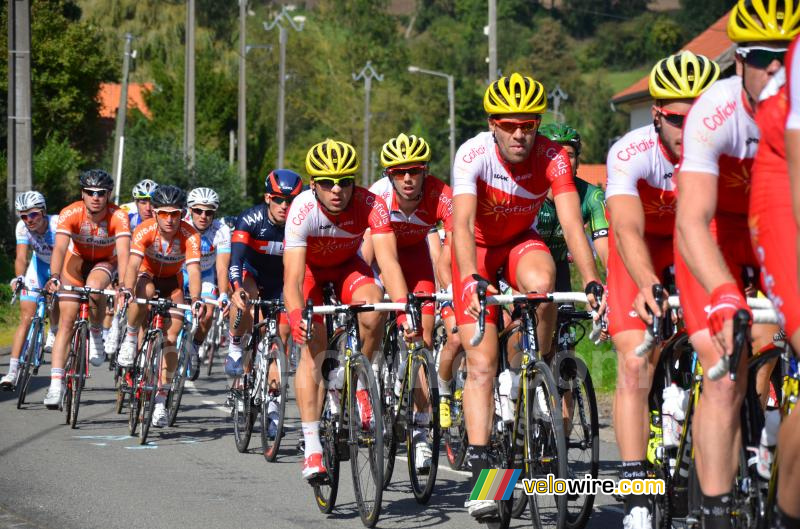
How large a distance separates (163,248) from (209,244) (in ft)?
5.55

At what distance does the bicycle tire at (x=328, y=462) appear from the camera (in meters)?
7.91

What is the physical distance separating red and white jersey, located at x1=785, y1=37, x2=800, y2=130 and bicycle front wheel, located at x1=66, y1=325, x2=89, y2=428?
8931 millimetres

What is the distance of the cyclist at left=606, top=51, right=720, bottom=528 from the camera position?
6121 millimetres

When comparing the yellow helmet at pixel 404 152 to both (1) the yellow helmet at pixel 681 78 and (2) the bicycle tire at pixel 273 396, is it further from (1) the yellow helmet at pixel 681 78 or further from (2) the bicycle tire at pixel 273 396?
(1) the yellow helmet at pixel 681 78

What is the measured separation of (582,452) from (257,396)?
4222 mm

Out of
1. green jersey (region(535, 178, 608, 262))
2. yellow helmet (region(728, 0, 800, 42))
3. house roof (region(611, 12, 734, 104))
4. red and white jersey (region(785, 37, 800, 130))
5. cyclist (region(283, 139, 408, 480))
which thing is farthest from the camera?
house roof (region(611, 12, 734, 104))

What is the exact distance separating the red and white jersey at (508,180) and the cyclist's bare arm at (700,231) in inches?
108

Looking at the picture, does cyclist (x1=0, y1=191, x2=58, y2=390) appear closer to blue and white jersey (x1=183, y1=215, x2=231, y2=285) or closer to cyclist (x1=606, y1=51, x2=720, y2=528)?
blue and white jersey (x1=183, y1=215, x2=231, y2=285)

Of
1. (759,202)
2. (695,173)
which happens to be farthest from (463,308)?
(759,202)

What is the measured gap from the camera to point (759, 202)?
14.4ft

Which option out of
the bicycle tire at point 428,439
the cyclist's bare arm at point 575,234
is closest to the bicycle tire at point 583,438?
the cyclist's bare arm at point 575,234

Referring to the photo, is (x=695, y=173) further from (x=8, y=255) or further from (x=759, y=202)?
(x=8, y=255)

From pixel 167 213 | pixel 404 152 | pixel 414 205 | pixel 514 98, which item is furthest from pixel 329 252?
pixel 167 213

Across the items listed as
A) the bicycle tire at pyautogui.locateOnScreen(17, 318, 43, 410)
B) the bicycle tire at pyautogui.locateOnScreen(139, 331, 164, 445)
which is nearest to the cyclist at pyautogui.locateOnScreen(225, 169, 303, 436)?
the bicycle tire at pyautogui.locateOnScreen(139, 331, 164, 445)
